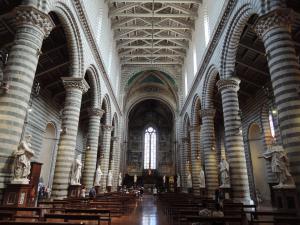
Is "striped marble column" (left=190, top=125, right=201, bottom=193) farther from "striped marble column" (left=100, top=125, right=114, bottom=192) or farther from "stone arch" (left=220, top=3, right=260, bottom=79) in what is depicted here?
"stone arch" (left=220, top=3, right=260, bottom=79)

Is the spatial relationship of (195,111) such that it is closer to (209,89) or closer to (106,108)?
(209,89)

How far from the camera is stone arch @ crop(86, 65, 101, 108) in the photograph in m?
18.1

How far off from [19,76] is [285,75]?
386 inches

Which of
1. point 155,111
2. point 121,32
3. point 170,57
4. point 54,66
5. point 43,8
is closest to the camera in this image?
point 43,8

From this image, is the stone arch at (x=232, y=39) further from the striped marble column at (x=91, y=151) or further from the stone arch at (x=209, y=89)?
the striped marble column at (x=91, y=151)

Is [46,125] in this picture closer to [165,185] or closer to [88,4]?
[88,4]

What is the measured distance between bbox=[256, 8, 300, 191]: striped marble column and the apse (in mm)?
35315

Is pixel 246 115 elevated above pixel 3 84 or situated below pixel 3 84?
above

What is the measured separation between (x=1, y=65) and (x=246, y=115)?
21620 millimetres

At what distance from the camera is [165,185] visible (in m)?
40.2

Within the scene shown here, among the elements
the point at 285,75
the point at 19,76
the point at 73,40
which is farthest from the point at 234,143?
the point at 73,40

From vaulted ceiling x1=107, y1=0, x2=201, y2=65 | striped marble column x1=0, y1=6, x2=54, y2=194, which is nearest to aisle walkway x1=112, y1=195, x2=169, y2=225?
striped marble column x1=0, y1=6, x2=54, y2=194

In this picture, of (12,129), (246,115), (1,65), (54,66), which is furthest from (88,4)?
(246,115)

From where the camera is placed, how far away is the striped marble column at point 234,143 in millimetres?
12828
